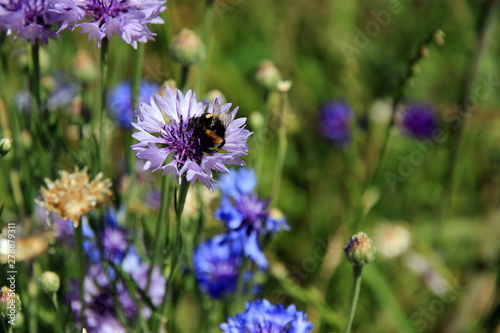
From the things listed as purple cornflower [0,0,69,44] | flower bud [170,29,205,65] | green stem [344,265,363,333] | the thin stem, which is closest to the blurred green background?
the thin stem

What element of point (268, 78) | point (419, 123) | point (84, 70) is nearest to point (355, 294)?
point (268, 78)

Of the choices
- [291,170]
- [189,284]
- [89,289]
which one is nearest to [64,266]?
[89,289]

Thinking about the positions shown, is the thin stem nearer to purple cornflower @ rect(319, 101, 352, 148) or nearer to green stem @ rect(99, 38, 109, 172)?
purple cornflower @ rect(319, 101, 352, 148)

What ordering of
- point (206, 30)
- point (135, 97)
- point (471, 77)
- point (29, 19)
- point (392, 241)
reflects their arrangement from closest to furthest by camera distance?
point (29, 19) < point (135, 97) < point (206, 30) < point (471, 77) < point (392, 241)

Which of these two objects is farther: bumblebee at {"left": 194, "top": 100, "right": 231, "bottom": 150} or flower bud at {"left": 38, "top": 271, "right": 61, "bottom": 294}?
flower bud at {"left": 38, "top": 271, "right": 61, "bottom": 294}

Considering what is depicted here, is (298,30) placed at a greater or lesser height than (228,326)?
greater

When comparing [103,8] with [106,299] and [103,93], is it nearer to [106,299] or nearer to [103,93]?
[103,93]

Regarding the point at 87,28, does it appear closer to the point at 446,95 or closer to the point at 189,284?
the point at 189,284
